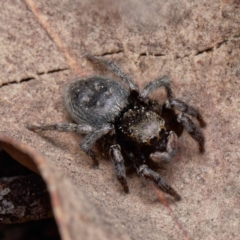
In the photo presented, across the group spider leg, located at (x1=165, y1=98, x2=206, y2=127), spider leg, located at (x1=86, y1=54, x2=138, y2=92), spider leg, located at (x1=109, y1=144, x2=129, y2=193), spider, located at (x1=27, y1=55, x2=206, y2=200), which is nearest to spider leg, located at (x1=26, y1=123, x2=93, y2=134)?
spider, located at (x1=27, y1=55, x2=206, y2=200)

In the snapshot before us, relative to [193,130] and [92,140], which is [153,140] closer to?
[193,130]

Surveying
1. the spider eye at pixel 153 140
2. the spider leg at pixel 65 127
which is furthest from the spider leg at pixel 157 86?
the spider leg at pixel 65 127

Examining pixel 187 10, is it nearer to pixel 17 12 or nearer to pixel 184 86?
pixel 184 86

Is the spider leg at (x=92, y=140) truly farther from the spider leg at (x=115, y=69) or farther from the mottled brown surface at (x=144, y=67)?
the spider leg at (x=115, y=69)

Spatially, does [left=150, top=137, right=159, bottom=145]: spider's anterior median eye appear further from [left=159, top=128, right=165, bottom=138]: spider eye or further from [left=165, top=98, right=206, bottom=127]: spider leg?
[left=165, top=98, right=206, bottom=127]: spider leg

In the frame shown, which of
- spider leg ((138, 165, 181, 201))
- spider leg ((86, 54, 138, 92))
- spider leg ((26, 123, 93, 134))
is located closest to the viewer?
spider leg ((138, 165, 181, 201))

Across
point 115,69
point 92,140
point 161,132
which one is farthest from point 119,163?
point 115,69
